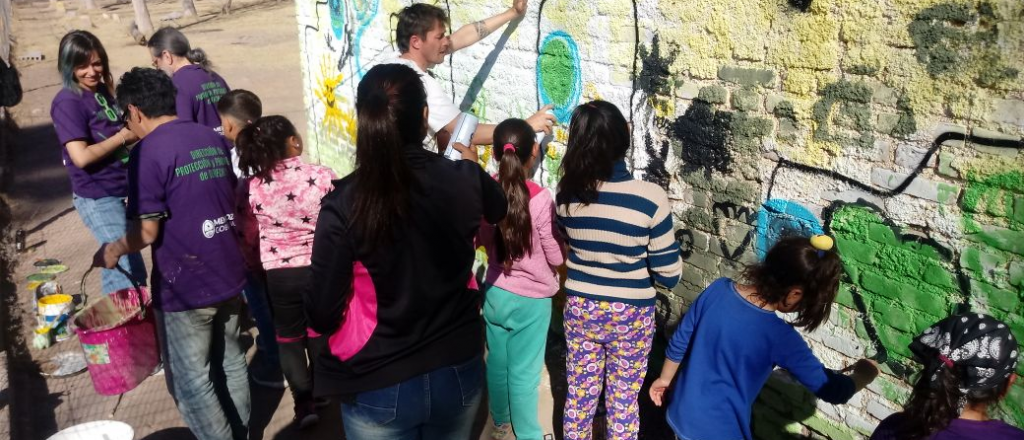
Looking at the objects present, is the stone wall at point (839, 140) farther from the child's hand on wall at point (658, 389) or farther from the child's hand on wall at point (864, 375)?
the child's hand on wall at point (658, 389)

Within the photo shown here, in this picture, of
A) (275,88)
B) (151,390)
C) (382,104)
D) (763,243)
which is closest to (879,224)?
(763,243)

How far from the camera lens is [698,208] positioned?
326cm

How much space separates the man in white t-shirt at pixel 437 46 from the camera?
3432mm

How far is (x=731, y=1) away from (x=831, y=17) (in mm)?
441

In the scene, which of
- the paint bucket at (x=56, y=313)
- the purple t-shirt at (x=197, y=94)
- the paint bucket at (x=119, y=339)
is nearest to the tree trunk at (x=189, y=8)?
the paint bucket at (x=56, y=313)

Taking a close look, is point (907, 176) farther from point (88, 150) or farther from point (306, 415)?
point (88, 150)

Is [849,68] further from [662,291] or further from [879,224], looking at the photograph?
[662,291]

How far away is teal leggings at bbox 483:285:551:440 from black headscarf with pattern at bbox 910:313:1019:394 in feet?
5.48

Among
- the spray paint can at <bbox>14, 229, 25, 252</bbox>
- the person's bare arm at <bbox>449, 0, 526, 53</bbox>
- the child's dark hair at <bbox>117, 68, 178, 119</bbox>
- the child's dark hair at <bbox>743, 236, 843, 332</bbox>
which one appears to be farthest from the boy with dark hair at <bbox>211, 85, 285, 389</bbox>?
the spray paint can at <bbox>14, 229, 25, 252</bbox>

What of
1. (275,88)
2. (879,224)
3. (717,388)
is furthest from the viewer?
(275,88)

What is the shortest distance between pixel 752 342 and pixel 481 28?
8.10 feet

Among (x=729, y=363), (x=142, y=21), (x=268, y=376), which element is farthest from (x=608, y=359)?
(x=142, y=21)

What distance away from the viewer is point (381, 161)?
177 centimetres

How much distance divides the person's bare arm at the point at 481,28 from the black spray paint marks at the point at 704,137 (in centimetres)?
123
